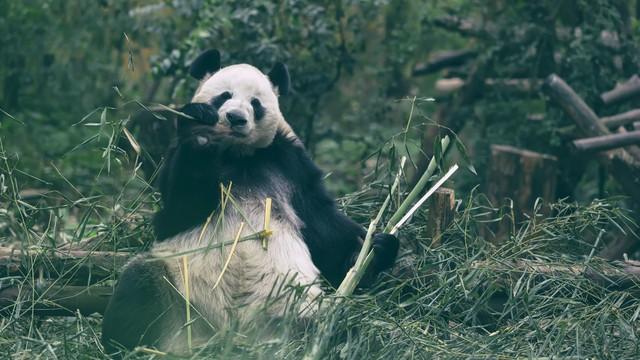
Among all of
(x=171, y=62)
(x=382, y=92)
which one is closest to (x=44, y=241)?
(x=171, y=62)

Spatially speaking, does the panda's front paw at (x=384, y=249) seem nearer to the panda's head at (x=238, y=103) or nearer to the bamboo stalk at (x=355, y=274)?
the bamboo stalk at (x=355, y=274)

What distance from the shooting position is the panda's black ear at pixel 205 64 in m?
5.19

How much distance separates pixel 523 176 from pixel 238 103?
3.57 metres

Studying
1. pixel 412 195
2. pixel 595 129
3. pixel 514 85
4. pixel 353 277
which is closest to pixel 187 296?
pixel 353 277

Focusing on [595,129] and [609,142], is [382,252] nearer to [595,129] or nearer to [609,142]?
[609,142]

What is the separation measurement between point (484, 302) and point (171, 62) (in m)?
4.32

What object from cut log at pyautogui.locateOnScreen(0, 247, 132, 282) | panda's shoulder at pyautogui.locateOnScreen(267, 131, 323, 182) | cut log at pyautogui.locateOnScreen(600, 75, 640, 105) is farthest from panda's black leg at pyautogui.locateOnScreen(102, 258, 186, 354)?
cut log at pyautogui.locateOnScreen(600, 75, 640, 105)

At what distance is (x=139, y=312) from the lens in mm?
4691

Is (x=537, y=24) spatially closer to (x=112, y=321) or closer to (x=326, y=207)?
(x=326, y=207)

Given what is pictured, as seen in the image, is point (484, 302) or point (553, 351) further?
point (484, 302)

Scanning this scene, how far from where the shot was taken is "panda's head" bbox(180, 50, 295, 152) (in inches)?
190

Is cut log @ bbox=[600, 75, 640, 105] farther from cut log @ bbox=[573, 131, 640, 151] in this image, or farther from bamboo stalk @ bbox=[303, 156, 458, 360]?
bamboo stalk @ bbox=[303, 156, 458, 360]

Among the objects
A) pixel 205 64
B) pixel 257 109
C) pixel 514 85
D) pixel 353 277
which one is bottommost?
pixel 514 85

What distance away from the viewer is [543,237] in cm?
536
